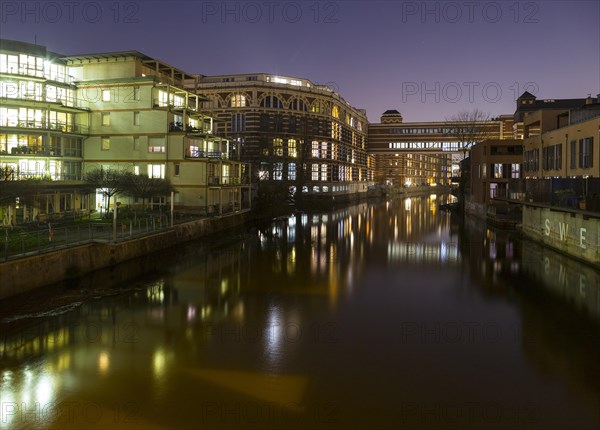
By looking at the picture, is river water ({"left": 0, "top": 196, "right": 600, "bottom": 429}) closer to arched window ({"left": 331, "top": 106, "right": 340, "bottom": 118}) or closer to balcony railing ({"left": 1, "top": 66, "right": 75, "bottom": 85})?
balcony railing ({"left": 1, "top": 66, "right": 75, "bottom": 85})

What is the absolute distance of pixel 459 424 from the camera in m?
10.9

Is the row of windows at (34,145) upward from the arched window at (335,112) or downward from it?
downward

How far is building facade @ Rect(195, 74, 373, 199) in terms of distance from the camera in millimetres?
82500

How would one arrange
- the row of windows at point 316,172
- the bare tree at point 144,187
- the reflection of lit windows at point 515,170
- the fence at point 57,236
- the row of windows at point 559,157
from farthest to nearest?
the row of windows at point 316,172
the reflection of lit windows at point 515,170
the bare tree at point 144,187
the row of windows at point 559,157
the fence at point 57,236

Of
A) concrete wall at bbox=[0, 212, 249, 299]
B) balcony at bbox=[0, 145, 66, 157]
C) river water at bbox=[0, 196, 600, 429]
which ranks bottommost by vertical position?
river water at bbox=[0, 196, 600, 429]

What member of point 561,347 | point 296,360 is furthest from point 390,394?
point 561,347

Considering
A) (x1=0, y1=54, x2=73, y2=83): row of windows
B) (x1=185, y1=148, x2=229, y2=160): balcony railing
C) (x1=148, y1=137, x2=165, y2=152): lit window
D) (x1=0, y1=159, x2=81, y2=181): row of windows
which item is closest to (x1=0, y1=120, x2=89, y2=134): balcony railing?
(x1=0, y1=159, x2=81, y2=181): row of windows

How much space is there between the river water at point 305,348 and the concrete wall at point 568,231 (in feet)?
4.02

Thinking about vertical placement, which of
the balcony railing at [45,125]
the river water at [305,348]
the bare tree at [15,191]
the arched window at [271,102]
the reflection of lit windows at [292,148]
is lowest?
the river water at [305,348]

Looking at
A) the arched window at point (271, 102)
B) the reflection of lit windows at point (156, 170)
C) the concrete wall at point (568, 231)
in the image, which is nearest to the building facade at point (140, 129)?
the reflection of lit windows at point (156, 170)

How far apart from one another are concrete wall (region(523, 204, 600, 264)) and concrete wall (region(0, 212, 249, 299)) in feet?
75.7

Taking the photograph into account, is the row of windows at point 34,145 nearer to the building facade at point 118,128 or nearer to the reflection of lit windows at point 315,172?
the building facade at point 118,128

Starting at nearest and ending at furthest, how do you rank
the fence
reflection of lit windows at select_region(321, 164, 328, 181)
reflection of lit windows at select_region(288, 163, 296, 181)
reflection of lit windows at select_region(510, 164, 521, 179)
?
the fence → reflection of lit windows at select_region(510, 164, 521, 179) → reflection of lit windows at select_region(288, 163, 296, 181) → reflection of lit windows at select_region(321, 164, 328, 181)

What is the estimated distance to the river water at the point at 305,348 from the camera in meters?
11.2
